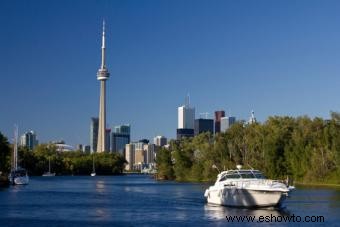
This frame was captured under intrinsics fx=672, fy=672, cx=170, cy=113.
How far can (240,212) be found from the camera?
69.1m

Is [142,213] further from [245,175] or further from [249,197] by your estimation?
[245,175]

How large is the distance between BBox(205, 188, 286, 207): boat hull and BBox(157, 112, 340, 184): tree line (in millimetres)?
63952

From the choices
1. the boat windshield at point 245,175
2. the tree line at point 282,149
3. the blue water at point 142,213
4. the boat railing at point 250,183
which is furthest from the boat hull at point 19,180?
the boat railing at point 250,183

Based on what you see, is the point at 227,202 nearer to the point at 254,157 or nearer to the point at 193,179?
the point at 254,157

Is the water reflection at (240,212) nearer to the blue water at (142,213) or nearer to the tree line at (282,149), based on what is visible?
the blue water at (142,213)

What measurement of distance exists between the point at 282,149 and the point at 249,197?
81.4 meters

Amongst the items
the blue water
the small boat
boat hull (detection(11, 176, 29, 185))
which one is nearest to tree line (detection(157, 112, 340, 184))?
boat hull (detection(11, 176, 29, 185))

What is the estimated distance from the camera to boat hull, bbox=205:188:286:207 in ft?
232

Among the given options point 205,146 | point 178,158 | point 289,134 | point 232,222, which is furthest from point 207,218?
point 178,158

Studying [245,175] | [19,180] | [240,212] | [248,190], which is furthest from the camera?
[19,180]

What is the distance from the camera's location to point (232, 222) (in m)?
59.3

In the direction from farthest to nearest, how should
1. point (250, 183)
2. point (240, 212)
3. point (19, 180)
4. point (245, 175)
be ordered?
point (19, 180), point (245, 175), point (250, 183), point (240, 212)

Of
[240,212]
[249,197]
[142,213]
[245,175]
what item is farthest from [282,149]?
[142,213]

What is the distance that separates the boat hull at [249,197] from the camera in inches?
2781
